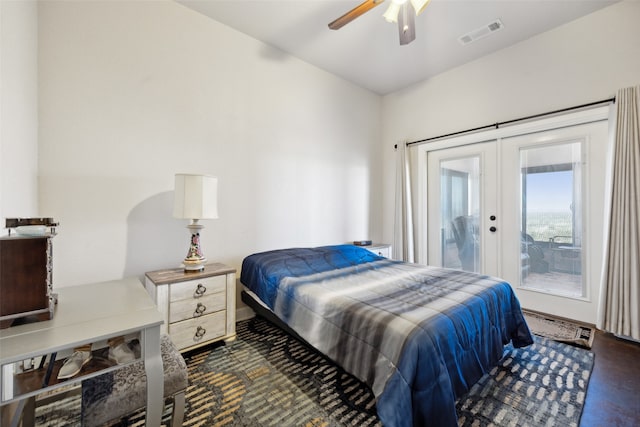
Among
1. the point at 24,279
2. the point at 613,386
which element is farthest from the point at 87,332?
the point at 613,386

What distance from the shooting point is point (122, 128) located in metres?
2.06

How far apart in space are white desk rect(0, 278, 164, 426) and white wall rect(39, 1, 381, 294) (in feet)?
2.61

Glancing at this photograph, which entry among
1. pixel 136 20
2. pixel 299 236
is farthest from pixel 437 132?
pixel 136 20

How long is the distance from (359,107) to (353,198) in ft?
4.36

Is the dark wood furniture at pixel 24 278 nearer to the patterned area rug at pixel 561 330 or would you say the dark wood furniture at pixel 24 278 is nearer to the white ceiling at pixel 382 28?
the white ceiling at pixel 382 28

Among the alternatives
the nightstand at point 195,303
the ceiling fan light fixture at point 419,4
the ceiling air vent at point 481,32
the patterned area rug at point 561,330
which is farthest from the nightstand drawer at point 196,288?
the ceiling air vent at point 481,32

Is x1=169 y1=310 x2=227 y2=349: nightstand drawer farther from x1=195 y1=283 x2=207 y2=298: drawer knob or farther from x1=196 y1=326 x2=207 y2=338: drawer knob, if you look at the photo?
x1=195 y1=283 x2=207 y2=298: drawer knob

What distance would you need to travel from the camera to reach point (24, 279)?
1.01 m

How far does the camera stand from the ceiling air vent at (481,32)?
2.58 meters

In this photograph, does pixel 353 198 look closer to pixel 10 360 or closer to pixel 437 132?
pixel 437 132

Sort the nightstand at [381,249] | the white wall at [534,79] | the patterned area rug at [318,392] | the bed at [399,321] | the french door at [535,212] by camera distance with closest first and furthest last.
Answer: the bed at [399,321]
the patterned area rug at [318,392]
the white wall at [534,79]
the french door at [535,212]
the nightstand at [381,249]

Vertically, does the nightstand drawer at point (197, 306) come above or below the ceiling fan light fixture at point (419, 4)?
below

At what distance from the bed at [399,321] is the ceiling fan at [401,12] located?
1892 millimetres

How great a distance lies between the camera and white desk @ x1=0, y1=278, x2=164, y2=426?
848 mm
